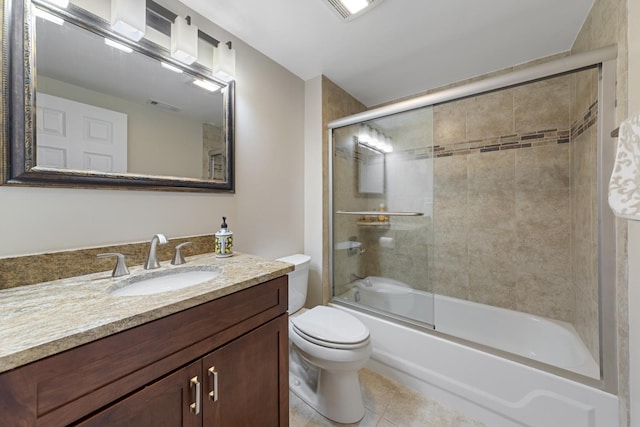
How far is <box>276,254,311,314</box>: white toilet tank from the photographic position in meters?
1.63

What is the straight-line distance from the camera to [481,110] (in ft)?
6.31

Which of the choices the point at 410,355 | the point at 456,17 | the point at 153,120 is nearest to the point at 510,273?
the point at 410,355

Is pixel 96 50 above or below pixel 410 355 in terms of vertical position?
above

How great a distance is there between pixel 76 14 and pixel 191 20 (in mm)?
517

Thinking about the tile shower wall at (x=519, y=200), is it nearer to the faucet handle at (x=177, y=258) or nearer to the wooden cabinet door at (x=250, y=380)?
the wooden cabinet door at (x=250, y=380)

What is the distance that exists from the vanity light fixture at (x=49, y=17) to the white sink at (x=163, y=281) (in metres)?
1.02

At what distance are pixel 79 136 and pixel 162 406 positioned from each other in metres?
1.02

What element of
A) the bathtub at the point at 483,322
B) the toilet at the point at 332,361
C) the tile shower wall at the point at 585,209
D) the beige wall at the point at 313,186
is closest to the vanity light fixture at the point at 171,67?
the beige wall at the point at 313,186

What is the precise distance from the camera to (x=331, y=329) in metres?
1.33

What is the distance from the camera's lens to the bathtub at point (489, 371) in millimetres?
1083

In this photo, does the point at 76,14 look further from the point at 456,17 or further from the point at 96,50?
the point at 456,17

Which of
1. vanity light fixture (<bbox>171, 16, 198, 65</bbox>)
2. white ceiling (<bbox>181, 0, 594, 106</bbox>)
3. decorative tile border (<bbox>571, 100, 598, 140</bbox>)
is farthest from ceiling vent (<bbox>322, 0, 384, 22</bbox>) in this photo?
decorative tile border (<bbox>571, 100, 598, 140</bbox>)

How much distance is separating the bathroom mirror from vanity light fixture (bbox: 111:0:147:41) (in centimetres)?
4

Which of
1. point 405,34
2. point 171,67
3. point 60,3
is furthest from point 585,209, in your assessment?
point 60,3
